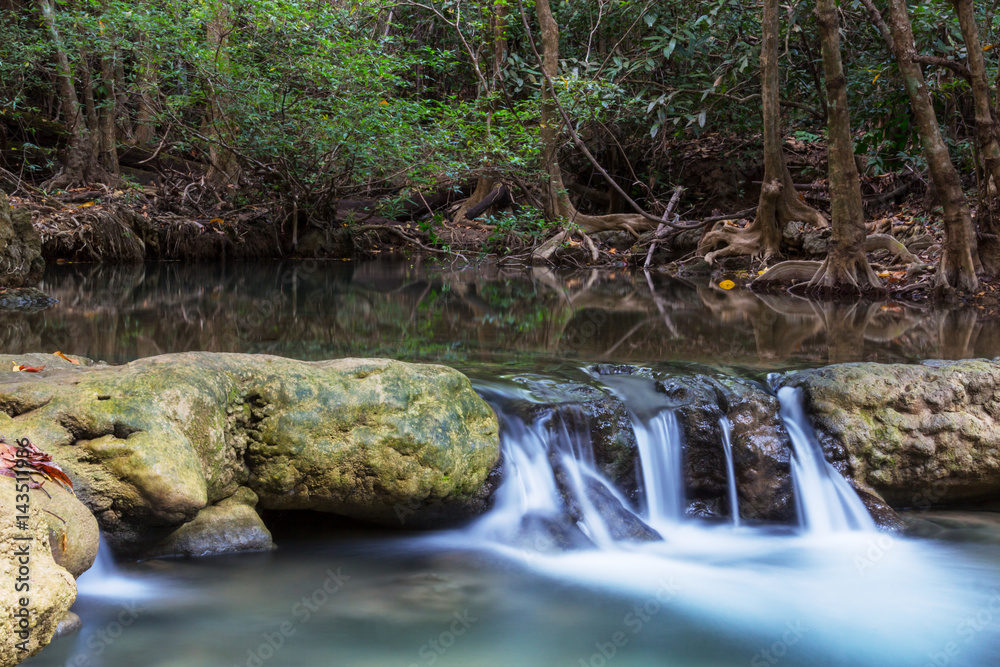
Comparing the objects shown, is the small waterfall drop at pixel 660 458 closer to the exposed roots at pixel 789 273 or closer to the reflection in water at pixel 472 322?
the reflection in water at pixel 472 322

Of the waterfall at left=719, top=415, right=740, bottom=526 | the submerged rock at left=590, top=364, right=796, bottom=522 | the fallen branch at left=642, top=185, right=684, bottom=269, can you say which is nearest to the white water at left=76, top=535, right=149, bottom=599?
the submerged rock at left=590, top=364, right=796, bottom=522

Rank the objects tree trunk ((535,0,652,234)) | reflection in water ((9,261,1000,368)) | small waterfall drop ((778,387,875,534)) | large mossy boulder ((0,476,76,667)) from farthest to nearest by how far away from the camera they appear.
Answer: tree trunk ((535,0,652,234)) → reflection in water ((9,261,1000,368)) → small waterfall drop ((778,387,875,534)) → large mossy boulder ((0,476,76,667))

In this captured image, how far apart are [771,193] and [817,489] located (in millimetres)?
8939

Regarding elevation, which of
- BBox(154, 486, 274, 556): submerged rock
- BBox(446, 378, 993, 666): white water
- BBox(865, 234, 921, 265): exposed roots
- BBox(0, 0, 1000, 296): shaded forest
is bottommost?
BBox(446, 378, 993, 666): white water

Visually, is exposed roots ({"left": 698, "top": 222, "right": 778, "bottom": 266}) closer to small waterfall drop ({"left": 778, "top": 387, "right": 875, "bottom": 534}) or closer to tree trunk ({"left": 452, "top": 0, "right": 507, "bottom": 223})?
tree trunk ({"left": 452, "top": 0, "right": 507, "bottom": 223})

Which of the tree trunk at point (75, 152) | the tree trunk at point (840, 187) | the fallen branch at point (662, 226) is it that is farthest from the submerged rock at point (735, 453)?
the tree trunk at point (75, 152)

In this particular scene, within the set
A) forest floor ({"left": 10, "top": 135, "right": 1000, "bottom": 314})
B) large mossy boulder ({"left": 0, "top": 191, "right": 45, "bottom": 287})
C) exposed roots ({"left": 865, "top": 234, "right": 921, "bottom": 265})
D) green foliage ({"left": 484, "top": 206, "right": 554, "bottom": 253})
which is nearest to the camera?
large mossy boulder ({"left": 0, "top": 191, "right": 45, "bottom": 287})

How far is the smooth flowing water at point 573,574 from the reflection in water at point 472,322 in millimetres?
83

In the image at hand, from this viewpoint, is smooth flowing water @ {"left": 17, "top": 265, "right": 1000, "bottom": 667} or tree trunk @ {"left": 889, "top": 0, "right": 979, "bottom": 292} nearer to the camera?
smooth flowing water @ {"left": 17, "top": 265, "right": 1000, "bottom": 667}

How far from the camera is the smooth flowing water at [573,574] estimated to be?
10.3 ft

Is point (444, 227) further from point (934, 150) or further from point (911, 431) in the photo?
point (911, 431)

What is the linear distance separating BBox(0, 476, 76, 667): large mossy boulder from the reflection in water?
3.13 m

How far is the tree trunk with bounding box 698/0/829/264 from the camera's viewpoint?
12.1 meters

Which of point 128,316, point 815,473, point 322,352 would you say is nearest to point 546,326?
point 322,352
